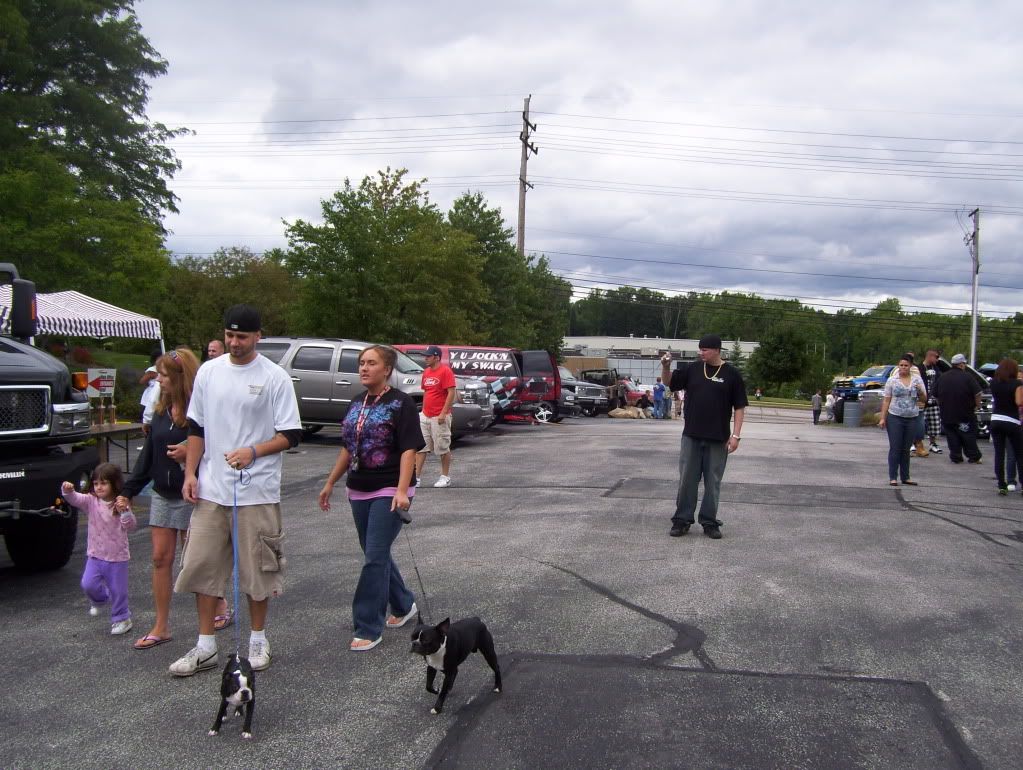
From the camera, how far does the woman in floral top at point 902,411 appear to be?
1081cm

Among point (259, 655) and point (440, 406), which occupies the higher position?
point (440, 406)

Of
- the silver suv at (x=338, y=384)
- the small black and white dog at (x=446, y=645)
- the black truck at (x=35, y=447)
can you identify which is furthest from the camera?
the silver suv at (x=338, y=384)

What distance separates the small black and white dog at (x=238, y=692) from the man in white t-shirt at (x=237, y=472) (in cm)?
76

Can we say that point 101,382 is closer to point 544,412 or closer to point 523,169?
point 544,412

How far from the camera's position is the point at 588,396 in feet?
99.5

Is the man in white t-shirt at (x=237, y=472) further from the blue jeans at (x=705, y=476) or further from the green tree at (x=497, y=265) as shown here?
the green tree at (x=497, y=265)

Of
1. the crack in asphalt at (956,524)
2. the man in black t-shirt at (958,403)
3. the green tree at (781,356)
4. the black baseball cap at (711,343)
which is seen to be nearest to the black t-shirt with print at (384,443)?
the black baseball cap at (711,343)

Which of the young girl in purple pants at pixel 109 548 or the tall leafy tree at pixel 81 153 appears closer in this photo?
the young girl in purple pants at pixel 109 548

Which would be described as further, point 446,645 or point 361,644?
point 361,644

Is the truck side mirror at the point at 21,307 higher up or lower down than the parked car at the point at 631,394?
higher up

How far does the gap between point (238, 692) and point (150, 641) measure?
1.66m

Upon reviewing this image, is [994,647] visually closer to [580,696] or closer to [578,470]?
[580,696]

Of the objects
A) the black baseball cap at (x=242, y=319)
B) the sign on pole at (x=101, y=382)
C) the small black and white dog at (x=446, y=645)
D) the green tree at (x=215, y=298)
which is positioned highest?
the green tree at (x=215, y=298)

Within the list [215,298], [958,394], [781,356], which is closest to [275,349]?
[958,394]
